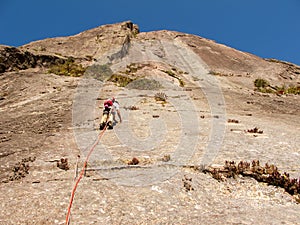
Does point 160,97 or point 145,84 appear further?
point 145,84

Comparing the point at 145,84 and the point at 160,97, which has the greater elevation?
the point at 145,84

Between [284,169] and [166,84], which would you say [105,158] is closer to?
[284,169]

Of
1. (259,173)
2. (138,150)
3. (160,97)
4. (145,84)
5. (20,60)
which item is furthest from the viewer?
(20,60)

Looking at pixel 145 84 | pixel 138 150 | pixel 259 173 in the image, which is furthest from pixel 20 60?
pixel 259 173

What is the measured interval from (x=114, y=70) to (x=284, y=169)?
31.4 m

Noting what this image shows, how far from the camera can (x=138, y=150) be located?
40.1ft

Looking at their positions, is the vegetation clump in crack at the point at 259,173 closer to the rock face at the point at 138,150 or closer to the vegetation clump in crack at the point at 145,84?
the rock face at the point at 138,150

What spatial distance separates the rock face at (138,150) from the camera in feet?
24.7

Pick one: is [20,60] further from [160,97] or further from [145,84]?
[160,97]

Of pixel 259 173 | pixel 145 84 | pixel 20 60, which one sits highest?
pixel 20 60

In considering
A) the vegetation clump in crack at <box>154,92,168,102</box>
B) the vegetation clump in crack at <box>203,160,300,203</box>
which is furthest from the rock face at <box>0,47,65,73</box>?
the vegetation clump in crack at <box>203,160,300,203</box>

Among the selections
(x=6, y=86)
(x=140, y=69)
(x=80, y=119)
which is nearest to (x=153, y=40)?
(x=140, y=69)

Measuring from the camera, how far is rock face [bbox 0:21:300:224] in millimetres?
7531

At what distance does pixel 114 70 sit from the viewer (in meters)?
39.0
